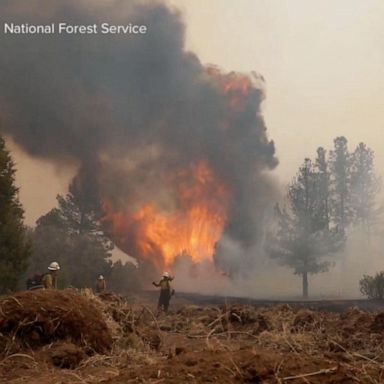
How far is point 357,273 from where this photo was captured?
35.6 metres

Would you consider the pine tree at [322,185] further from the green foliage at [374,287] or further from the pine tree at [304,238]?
the green foliage at [374,287]

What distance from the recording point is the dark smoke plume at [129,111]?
3838cm

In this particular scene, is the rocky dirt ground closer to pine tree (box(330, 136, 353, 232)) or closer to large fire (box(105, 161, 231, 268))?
large fire (box(105, 161, 231, 268))

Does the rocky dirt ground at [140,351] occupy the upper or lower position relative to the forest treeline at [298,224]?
lower

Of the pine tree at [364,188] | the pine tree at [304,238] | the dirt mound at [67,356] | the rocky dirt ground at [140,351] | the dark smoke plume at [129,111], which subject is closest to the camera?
the rocky dirt ground at [140,351]

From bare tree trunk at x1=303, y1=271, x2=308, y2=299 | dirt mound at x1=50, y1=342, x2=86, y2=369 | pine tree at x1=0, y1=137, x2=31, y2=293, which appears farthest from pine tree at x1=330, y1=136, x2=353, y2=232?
dirt mound at x1=50, y1=342, x2=86, y2=369

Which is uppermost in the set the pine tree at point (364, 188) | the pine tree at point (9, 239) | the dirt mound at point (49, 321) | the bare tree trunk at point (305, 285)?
the pine tree at point (364, 188)

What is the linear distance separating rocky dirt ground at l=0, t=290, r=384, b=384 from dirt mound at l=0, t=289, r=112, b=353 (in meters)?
0.01

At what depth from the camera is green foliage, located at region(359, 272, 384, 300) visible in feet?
96.5

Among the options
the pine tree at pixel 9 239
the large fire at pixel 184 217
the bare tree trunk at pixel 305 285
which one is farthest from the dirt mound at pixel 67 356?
the large fire at pixel 184 217

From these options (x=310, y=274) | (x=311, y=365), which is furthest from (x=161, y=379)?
(x=310, y=274)

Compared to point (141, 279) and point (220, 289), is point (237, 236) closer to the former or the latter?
point (220, 289)

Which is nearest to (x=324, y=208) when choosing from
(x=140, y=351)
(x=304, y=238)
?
(x=304, y=238)

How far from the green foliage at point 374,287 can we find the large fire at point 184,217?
40.4ft
